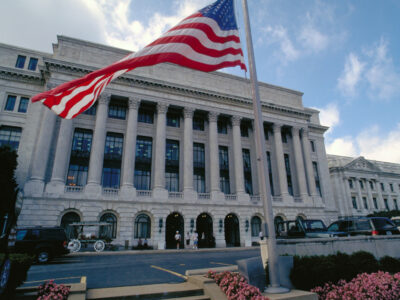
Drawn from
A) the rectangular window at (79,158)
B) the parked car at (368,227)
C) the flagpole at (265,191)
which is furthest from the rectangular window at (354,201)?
the flagpole at (265,191)

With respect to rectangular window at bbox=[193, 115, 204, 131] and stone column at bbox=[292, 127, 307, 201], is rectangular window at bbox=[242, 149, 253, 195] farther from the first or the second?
rectangular window at bbox=[193, 115, 204, 131]

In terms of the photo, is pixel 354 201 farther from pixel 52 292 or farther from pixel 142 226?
pixel 52 292

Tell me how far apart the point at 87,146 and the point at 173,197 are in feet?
39.7

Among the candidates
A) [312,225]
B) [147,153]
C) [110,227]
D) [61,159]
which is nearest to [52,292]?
[312,225]

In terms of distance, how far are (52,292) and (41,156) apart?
26.6 m

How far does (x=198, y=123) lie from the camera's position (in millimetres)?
38875

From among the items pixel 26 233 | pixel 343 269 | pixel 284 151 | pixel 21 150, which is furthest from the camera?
pixel 284 151

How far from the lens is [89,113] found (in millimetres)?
32781

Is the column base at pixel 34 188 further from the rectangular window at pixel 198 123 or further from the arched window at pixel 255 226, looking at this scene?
the arched window at pixel 255 226

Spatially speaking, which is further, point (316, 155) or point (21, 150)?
point (316, 155)

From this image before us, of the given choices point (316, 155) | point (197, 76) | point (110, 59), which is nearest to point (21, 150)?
point (110, 59)

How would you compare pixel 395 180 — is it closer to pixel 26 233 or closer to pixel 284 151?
pixel 284 151

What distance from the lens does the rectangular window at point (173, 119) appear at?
37.0 metres

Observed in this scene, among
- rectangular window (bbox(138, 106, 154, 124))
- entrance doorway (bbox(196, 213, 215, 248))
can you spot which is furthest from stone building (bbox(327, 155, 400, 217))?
rectangular window (bbox(138, 106, 154, 124))
